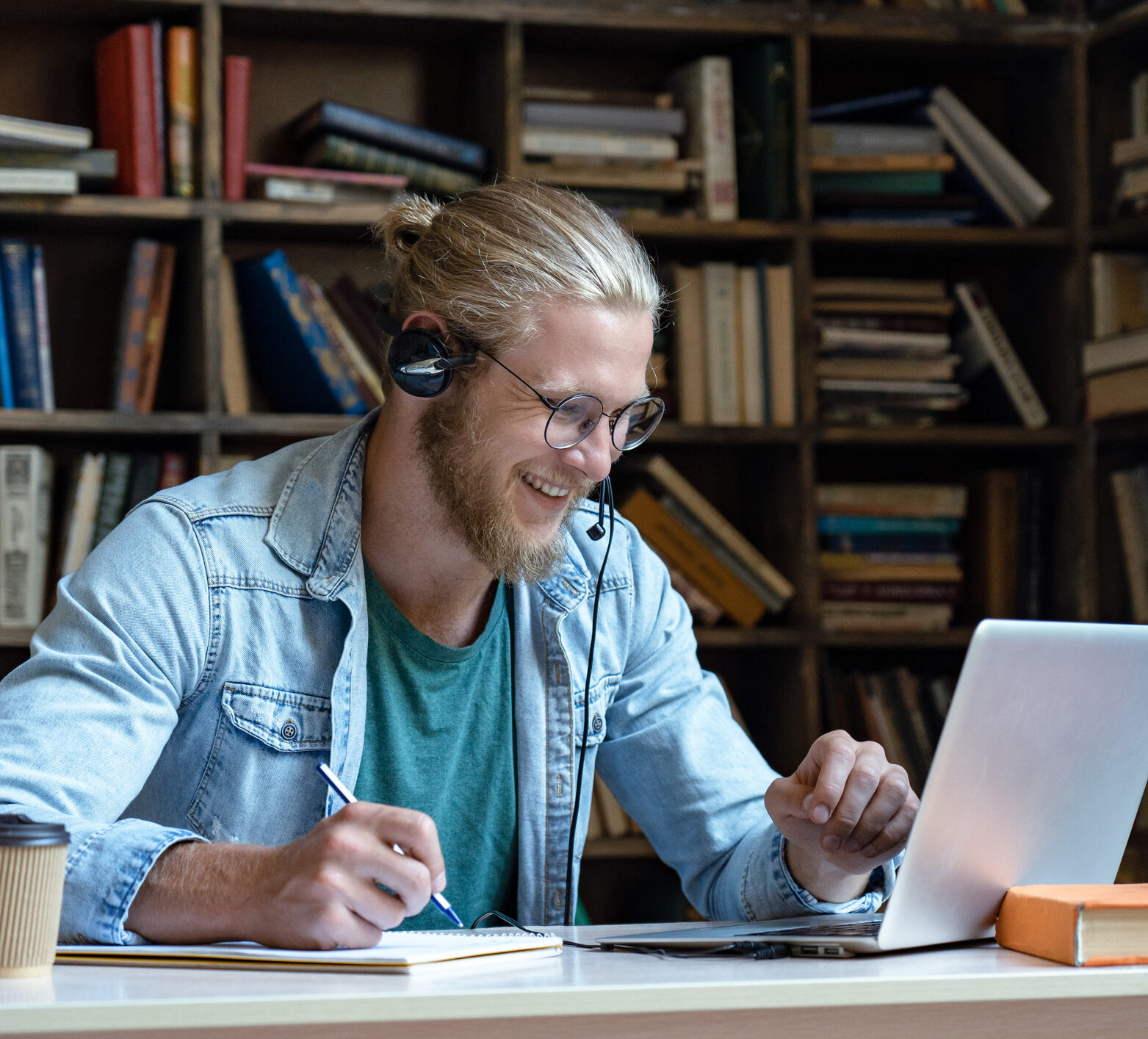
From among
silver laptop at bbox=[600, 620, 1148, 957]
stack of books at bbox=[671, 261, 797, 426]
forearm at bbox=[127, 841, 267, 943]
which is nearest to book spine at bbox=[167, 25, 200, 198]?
stack of books at bbox=[671, 261, 797, 426]

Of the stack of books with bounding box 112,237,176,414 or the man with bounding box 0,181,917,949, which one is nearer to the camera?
the man with bounding box 0,181,917,949

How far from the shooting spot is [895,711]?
8.74ft

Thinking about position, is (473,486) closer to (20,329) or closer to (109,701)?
(109,701)

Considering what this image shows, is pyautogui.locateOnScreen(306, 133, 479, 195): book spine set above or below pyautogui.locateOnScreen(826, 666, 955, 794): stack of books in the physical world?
above

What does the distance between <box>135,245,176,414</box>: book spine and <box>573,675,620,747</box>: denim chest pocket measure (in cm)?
124

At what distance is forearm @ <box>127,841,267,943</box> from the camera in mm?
930

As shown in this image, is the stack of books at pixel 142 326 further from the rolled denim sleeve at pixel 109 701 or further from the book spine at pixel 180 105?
the rolled denim sleeve at pixel 109 701

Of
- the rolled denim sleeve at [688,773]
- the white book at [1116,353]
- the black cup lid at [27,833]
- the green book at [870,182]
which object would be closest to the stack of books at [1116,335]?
the white book at [1116,353]

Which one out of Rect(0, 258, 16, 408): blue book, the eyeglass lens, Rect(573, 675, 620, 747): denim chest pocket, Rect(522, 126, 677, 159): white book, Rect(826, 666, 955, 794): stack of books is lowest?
Rect(826, 666, 955, 794): stack of books

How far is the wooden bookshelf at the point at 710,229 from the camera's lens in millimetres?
2408

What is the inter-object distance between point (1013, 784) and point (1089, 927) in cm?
12

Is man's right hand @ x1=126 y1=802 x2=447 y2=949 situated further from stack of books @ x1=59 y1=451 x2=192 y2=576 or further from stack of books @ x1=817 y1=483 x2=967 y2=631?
stack of books @ x1=817 y1=483 x2=967 y2=631

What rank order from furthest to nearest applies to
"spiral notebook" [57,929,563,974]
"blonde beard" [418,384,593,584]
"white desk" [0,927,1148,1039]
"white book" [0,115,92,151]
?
"white book" [0,115,92,151]
"blonde beard" [418,384,593,584]
"spiral notebook" [57,929,563,974]
"white desk" [0,927,1148,1039]

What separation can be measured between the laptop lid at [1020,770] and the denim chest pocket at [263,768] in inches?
24.3
